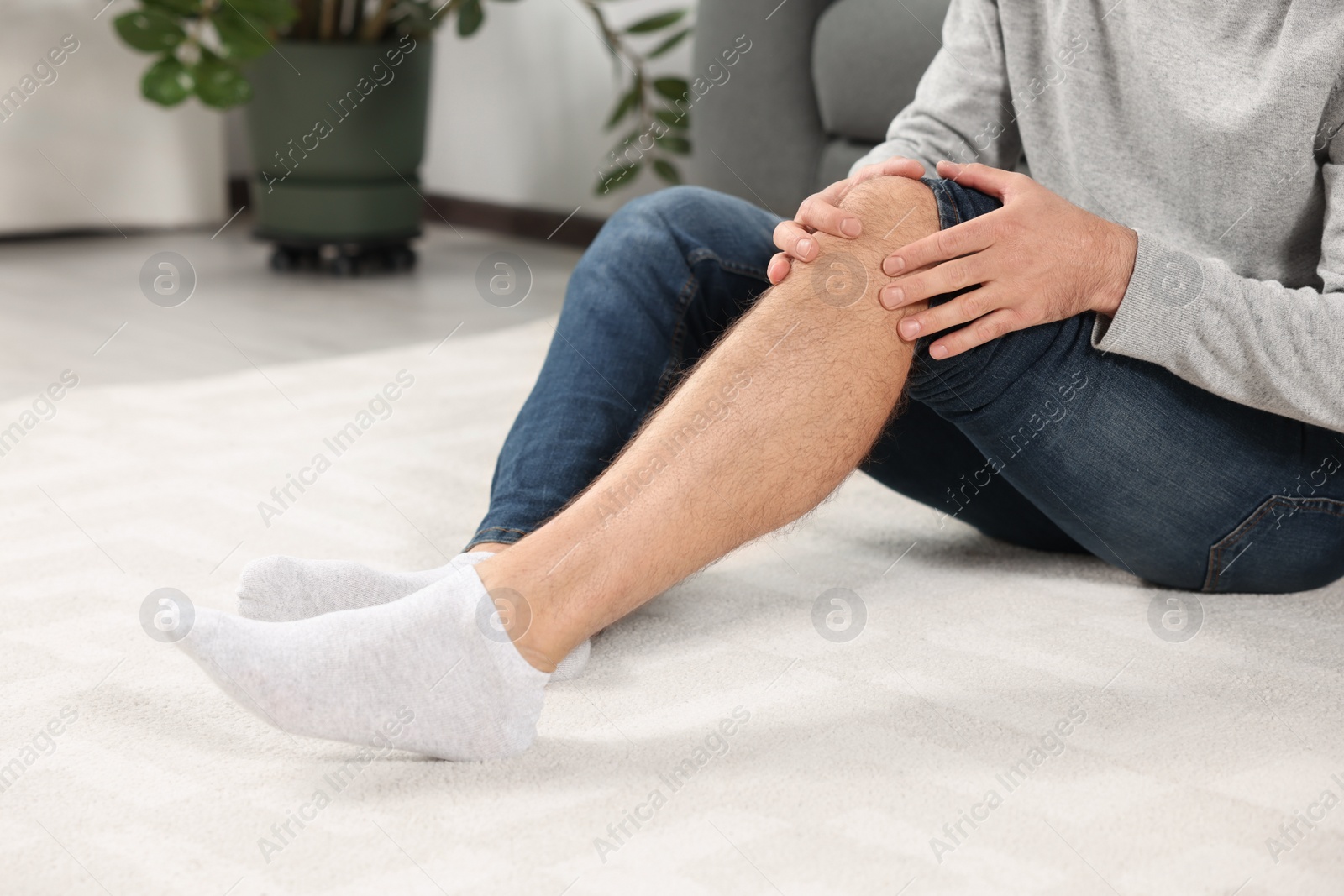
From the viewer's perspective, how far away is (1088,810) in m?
0.65

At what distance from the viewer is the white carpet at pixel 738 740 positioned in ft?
1.97

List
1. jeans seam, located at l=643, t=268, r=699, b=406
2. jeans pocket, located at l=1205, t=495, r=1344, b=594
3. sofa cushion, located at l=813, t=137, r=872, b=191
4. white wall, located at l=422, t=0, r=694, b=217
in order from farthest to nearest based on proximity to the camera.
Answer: white wall, located at l=422, t=0, r=694, b=217 < sofa cushion, located at l=813, t=137, r=872, b=191 < jeans seam, located at l=643, t=268, r=699, b=406 < jeans pocket, located at l=1205, t=495, r=1344, b=594

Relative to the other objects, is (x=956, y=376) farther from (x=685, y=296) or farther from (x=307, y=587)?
(x=307, y=587)

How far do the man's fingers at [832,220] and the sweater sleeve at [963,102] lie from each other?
29cm

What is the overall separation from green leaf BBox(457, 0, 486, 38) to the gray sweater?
1506 mm

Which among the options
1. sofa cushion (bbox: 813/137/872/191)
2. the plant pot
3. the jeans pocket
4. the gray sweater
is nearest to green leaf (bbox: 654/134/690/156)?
the plant pot

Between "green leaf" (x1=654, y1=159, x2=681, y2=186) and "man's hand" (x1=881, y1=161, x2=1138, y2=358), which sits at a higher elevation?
"man's hand" (x1=881, y1=161, x2=1138, y2=358)

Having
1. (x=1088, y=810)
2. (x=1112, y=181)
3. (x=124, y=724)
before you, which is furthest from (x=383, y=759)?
(x=1112, y=181)

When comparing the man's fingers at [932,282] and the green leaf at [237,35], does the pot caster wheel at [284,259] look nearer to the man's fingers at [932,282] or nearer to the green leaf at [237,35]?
the green leaf at [237,35]

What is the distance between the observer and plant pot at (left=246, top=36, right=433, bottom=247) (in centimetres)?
241

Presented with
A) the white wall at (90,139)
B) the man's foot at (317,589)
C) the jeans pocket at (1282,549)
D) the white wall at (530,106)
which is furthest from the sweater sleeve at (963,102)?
the white wall at (90,139)

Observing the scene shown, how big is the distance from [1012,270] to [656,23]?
1.79m

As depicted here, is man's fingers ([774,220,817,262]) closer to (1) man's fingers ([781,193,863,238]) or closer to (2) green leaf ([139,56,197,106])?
(1) man's fingers ([781,193,863,238])

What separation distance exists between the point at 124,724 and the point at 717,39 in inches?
52.8
